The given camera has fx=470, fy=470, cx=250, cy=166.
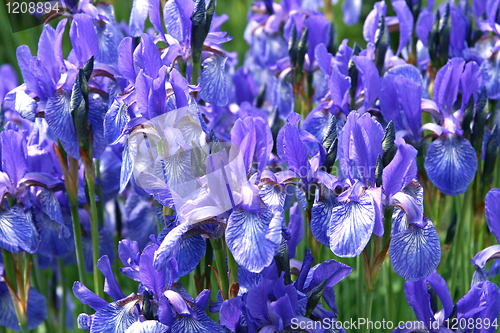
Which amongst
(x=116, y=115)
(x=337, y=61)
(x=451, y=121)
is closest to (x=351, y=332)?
(x=451, y=121)

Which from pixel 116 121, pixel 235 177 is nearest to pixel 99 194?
pixel 116 121

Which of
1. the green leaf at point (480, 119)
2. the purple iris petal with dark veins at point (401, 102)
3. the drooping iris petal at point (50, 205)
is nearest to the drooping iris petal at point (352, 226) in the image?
the purple iris petal with dark veins at point (401, 102)

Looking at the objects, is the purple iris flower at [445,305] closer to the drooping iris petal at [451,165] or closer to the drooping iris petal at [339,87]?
the drooping iris petal at [451,165]

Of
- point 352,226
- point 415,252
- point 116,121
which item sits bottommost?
point 415,252

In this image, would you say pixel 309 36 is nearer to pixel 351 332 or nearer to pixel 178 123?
pixel 178 123

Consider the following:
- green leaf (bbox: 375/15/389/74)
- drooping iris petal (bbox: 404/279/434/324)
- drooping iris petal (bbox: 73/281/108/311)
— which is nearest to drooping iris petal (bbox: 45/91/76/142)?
drooping iris petal (bbox: 73/281/108/311)

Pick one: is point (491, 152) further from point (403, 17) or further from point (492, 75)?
point (403, 17)
